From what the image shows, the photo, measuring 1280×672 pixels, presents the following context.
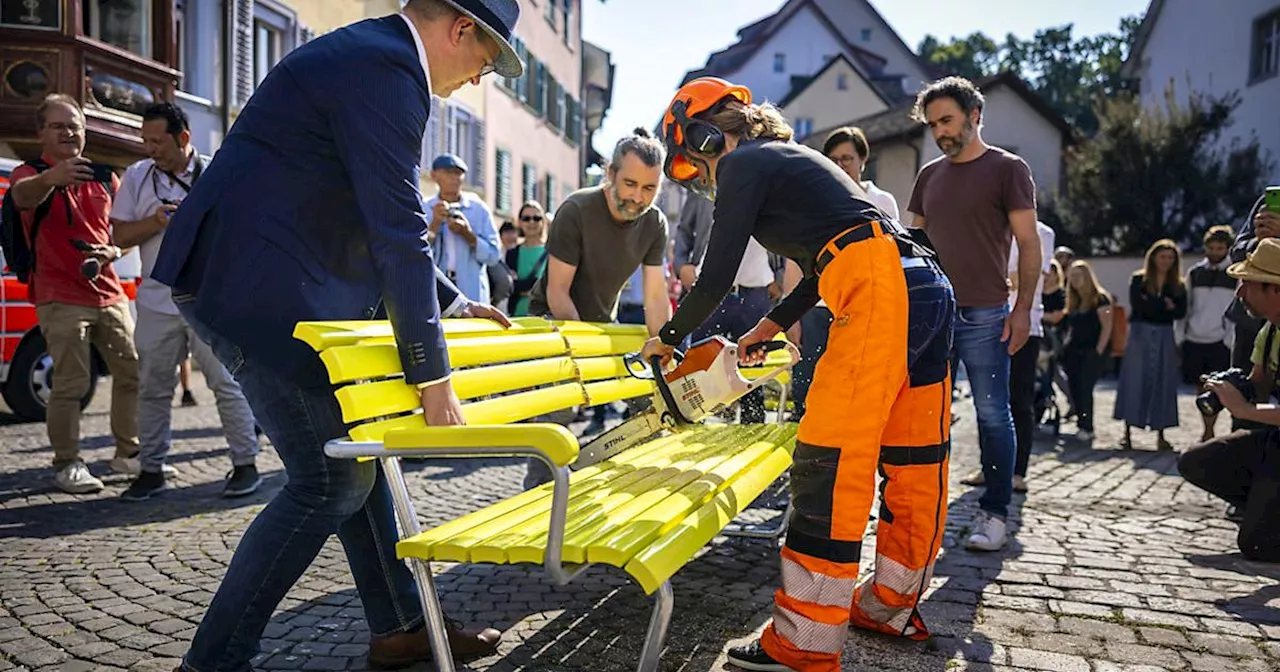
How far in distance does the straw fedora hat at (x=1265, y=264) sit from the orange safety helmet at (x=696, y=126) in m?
2.75

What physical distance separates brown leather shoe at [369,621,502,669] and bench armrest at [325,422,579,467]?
2.78 ft

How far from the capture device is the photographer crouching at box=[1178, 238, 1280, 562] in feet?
15.0

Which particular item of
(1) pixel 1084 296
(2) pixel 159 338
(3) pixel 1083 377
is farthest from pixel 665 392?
(1) pixel 1084 296

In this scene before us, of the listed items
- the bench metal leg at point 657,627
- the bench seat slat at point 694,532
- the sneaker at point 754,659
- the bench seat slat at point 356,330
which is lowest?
the sneaker at point 754,659

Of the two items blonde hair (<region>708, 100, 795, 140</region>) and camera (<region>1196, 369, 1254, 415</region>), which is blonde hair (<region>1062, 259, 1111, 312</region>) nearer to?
camera (<region>1196, 369, 1254, 415</region>)

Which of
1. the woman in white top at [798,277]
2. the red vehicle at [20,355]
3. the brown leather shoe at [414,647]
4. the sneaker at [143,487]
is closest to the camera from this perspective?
the brown leather shoe at [414,647]

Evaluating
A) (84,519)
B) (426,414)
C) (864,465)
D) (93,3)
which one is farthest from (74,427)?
(93,3)

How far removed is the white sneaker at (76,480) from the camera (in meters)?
5.53

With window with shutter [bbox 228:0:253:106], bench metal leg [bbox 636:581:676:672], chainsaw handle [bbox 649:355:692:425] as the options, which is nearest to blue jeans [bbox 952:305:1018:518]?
chainsaw handle [bbox 649:355:692:425]

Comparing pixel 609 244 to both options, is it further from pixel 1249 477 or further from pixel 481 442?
pixel 1249 477

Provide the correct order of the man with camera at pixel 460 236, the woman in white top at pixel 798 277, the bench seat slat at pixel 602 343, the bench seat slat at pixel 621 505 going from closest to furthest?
the bench seat slat at pixel 621 505 < the bench seat slat at pixel 602 343 < the woman in white top at pixel 798 277 < the man with camera at pixel 460 236

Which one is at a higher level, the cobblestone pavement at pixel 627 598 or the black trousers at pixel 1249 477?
the black trousers at pixel 1249 477

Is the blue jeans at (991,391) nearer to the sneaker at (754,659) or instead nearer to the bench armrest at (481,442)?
the sneaker at (754,659)

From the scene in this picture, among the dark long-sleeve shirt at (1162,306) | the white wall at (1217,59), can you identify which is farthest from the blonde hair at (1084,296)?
the white wall at (1217,59)
